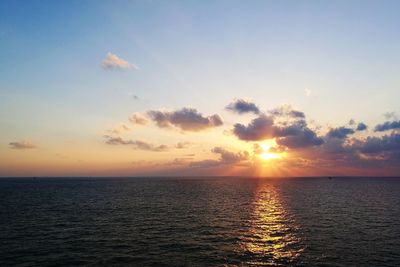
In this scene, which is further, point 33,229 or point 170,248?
point 33,229

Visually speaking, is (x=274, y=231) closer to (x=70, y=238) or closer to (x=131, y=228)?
(x=131, y=228)

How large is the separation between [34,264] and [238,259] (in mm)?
27227

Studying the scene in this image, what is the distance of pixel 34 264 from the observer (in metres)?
39.8

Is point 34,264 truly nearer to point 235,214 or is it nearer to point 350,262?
point 350,262

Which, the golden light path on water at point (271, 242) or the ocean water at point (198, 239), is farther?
the golden light path on water at point (271, 242)

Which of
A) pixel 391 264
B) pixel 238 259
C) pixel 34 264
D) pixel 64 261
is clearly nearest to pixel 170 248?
pixel 238 259

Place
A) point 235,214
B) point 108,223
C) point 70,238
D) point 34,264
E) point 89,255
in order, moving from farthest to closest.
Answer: point 235,214, point 108,223, point 70,238, point 89,255, point 34,264

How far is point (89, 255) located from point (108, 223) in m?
25.0

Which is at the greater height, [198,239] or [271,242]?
[198,239]

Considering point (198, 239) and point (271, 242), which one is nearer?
point (271, 242)

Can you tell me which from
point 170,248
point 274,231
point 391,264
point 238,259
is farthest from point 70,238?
point 391,264

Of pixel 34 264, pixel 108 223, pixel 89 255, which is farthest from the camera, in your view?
pixel 108 223

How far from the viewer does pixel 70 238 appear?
5353 cm

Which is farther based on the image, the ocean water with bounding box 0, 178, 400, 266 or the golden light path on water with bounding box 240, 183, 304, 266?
the golden light path on water with bounding box 240, 183, 304, 266
